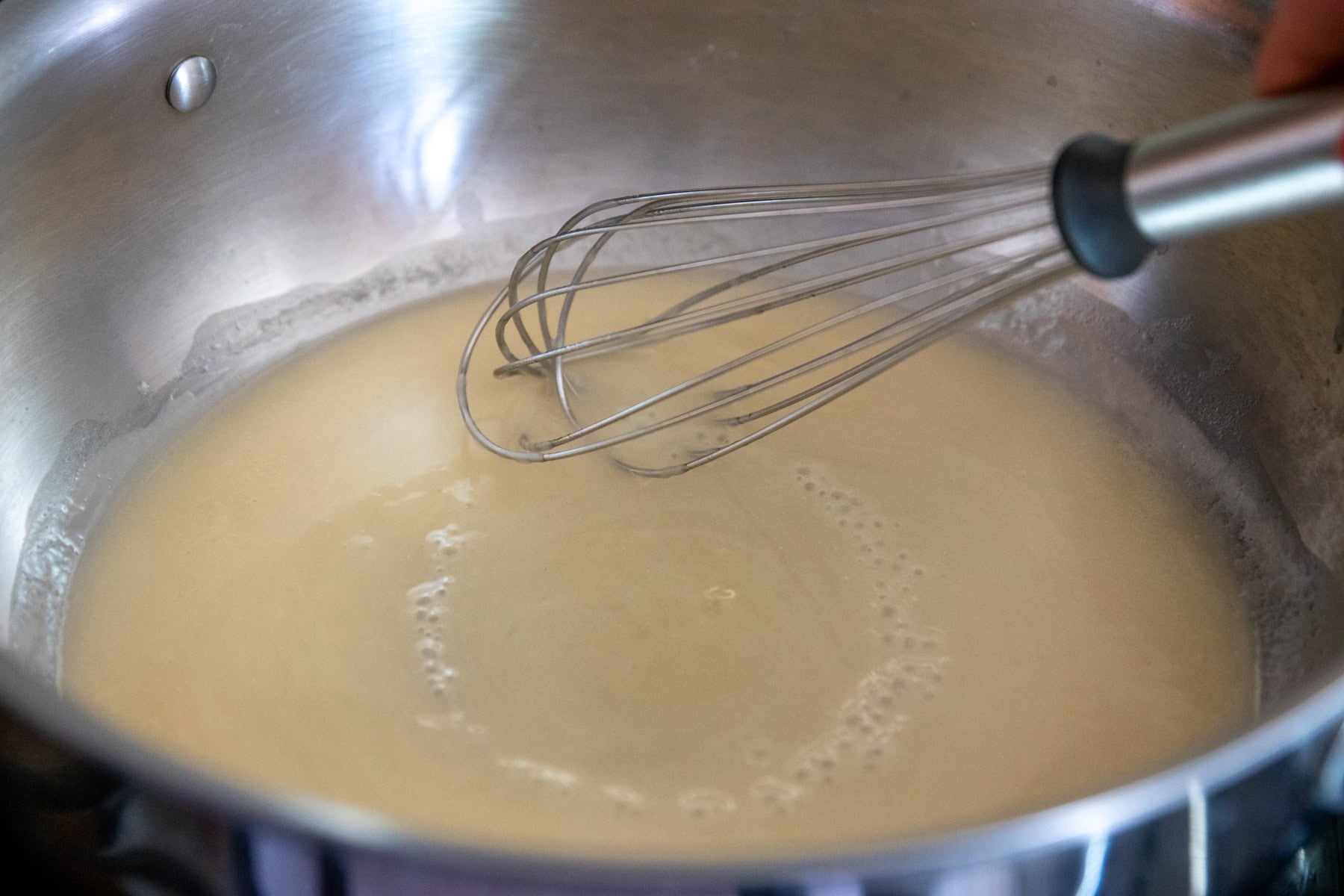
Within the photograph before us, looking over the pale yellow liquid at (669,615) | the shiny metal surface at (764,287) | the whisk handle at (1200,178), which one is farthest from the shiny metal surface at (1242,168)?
the pale yellow liquid at (669,615)

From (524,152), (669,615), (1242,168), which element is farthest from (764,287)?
(1242,168)

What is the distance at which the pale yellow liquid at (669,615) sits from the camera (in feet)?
2.60

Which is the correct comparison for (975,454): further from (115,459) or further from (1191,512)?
(115,459)

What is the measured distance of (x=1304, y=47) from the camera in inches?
26.8

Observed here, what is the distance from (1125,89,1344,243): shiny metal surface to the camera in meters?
0.53

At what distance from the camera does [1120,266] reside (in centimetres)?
63

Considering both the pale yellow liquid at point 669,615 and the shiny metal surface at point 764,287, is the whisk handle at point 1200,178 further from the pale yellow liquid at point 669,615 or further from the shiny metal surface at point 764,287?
the pale yellow liquid at point 669,615

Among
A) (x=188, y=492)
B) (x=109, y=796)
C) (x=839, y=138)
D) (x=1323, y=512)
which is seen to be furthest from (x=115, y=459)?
(x=1323, y=512)

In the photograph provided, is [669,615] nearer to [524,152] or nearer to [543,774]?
[543,774]

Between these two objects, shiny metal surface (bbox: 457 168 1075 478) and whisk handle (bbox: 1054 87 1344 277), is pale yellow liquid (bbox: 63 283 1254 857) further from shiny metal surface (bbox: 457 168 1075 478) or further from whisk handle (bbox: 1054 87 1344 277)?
whisk handle (bbox: 1054 87 1344 277)

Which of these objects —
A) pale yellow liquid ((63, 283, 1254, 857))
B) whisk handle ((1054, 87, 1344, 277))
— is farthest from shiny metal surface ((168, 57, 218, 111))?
whisk handle ((1054, 87, 1344, 277))

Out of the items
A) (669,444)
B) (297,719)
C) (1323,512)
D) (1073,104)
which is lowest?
(297,719)

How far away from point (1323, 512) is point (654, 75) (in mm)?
646

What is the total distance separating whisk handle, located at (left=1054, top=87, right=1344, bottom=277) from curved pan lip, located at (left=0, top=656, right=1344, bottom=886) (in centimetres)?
21
